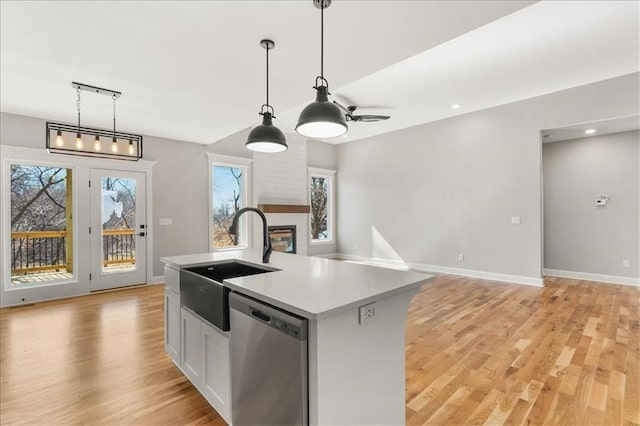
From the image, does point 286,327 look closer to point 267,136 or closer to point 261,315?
point 261,315

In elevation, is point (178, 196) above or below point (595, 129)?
below

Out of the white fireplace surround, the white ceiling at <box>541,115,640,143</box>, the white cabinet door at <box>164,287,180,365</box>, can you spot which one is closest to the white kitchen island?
the white cabinet door at <box>164,287,180,365</box>

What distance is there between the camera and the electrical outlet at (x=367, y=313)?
1.30 m

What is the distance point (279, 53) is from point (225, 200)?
4172mm

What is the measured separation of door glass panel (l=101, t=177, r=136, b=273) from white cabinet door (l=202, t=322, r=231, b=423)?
411cm

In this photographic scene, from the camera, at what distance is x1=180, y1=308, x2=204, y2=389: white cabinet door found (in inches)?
76.1

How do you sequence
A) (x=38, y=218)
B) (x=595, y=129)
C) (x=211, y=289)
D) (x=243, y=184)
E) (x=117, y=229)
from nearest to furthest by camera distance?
(x=211, y=289)
(x=38, y=218)
(x=595, y=129)
(x=117, y=229)
(x=243, y=184)

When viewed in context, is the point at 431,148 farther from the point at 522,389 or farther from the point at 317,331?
the point at 317,331

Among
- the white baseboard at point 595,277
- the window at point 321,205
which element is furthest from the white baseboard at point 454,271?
the white baseboard at point 595,277

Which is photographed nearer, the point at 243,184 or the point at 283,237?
the point at 243,184

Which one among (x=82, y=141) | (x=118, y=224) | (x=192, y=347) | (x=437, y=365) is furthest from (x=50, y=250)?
(x=437, y=365)

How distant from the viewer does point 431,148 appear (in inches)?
246

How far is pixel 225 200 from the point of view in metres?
6.23

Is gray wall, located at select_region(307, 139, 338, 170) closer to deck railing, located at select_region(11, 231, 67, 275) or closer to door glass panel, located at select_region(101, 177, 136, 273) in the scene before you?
door glass panel, located at select_region(101, 177, 136, 273)
